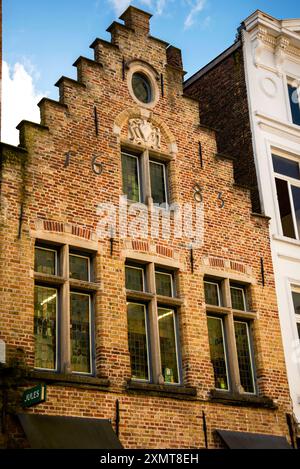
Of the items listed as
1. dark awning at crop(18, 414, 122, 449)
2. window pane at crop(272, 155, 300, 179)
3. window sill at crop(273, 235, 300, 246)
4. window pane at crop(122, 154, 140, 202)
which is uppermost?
window pane at crop(272, 155, 300, 179)

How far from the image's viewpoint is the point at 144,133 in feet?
47.6

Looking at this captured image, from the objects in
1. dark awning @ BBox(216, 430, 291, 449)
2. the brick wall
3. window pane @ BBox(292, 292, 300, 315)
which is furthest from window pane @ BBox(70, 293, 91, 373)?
the brick wall

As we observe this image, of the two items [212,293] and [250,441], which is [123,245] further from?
[250,441]

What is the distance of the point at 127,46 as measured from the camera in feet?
48.8

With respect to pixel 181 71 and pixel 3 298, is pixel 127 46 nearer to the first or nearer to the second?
pixel 181 71

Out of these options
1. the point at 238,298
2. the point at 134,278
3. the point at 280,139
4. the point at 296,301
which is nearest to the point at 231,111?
the point at 280,139

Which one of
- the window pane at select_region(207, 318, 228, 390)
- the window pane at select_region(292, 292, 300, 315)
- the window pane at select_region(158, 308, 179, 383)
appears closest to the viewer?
the window pane at select_region(158, 308, 179, 383)

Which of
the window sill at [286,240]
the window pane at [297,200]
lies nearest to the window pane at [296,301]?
the window sill at [286,240]

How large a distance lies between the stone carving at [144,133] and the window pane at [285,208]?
150 inches

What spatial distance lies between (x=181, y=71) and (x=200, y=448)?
8.13 meters

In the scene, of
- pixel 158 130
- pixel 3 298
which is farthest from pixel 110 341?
pixel 158 130

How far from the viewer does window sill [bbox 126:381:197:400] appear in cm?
1210

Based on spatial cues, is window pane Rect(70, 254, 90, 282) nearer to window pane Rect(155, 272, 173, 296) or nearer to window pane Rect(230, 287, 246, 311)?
window pane Rect(155, 272, 173, 296)

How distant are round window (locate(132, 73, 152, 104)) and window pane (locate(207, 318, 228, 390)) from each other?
486 centimetres
